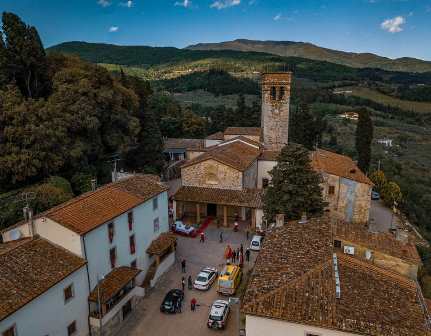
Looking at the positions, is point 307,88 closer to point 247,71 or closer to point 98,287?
point 247,71

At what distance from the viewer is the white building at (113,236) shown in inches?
766

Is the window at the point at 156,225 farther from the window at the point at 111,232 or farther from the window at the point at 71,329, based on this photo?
the window at the point at 71,329

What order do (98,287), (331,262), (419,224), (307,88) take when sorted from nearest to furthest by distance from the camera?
(331,262) < (98,287) < (419,224) < (307,88)

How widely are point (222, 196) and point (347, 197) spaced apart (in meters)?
12.5

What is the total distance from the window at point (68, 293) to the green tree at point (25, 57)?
27.1 meters

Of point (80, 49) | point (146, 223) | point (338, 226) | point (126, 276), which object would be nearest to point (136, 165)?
point (146, 223)

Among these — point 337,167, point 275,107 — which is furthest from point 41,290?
point 275,107

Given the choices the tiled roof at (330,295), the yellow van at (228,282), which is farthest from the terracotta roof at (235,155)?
the tiled roof at (330,295)

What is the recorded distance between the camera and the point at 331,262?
16.0m

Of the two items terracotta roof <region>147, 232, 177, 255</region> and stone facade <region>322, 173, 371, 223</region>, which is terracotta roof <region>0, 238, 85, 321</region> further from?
stone facade <region>322, 173, 371, 223</region>

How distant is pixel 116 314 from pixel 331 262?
13.2m

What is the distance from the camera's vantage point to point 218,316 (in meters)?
20.5

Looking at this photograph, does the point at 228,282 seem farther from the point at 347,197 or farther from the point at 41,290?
the point at 347,197

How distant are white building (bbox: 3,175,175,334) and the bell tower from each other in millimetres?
23105
